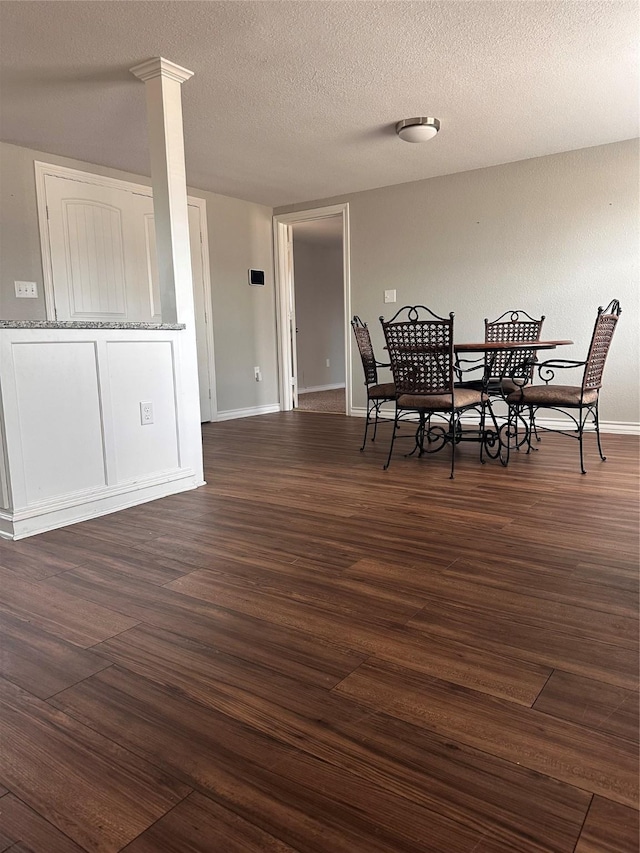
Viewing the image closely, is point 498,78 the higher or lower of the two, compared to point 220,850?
higher

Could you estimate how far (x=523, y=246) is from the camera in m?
4.72

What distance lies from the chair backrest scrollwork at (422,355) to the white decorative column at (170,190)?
1.14 meters

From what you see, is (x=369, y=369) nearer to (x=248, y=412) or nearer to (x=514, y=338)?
(x=514, y=338)

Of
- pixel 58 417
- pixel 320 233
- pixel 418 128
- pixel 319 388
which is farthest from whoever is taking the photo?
pixel 319 388

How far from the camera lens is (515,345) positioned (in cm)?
346

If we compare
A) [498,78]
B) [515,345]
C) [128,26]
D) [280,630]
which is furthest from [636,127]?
[280,630]

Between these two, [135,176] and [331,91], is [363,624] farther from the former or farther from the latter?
[135,176]

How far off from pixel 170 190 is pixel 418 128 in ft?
5.90

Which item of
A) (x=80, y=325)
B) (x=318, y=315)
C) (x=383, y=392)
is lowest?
(x=383, y=392)

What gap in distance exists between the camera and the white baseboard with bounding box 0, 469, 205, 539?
2361 mm

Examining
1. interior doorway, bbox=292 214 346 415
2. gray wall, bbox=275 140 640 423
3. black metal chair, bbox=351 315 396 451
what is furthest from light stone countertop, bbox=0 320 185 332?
interior doorway, bbox=292 214 346 415

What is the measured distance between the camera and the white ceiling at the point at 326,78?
2.50 metres

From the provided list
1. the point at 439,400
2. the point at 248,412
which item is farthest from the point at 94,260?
the point at 439,400

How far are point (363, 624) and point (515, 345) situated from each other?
2.45m
